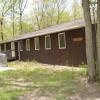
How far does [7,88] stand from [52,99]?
9.60 feet

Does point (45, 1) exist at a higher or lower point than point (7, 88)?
higher

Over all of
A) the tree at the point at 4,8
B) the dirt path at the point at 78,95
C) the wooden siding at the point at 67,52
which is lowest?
the dirt path at the point at 78,95

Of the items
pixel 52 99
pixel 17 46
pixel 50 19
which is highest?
pixel 50 19

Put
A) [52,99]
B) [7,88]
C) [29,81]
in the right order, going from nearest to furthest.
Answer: [52,99], [7,88], [29,81]

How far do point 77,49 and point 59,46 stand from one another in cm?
260

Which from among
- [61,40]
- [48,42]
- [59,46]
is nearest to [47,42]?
[48,42]

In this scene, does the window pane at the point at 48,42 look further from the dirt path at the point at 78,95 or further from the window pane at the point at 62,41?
the dirt path at the point at 78,95

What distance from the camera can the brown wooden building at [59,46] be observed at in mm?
20531

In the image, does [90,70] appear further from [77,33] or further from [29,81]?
[77,33]

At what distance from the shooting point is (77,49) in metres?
20.9

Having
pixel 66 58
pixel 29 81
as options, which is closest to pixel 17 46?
pixel 66 58

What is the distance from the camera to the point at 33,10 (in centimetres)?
6025

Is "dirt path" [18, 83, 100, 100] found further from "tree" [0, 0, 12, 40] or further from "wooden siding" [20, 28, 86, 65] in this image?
"tree" [0, 0, 12, 40]

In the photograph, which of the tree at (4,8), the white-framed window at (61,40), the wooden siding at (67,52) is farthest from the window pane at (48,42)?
the tree at (4,8)
